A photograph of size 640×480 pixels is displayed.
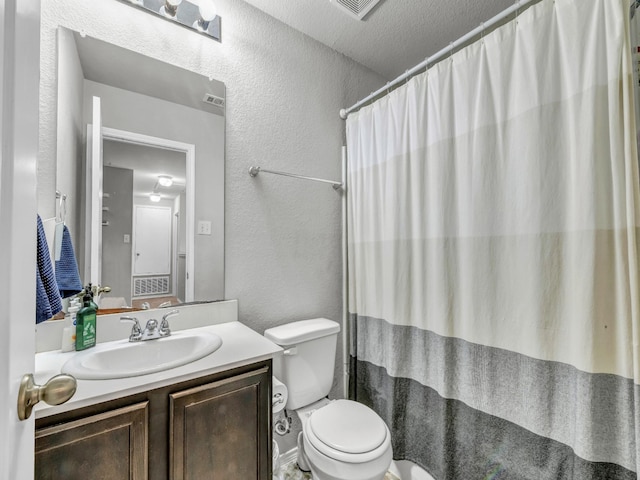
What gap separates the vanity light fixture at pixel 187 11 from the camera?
4.22 ft

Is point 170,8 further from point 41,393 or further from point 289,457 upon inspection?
point 289,457

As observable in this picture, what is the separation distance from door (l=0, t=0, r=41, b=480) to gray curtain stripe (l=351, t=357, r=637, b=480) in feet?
4.55

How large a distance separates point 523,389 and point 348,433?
2.31ft

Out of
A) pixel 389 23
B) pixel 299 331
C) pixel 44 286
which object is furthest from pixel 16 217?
pixel 389 23

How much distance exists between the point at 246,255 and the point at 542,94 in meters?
1.41

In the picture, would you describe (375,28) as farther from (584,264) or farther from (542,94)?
(584,264)

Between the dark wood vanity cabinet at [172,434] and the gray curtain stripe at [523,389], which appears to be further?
the gray curtain stripe at [523,389]

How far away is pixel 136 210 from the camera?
1.33 metres

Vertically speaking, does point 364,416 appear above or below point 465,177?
below

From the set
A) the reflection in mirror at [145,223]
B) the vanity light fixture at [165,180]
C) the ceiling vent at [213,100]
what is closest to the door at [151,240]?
the reflection in mirror at [145,223]

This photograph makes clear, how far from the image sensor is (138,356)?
1.09 metres

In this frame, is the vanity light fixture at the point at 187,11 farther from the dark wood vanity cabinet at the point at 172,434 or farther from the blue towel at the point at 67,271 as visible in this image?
the dark wood vanity cabinet at the point at 172,434

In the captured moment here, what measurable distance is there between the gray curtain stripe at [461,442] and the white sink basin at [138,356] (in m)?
0.99

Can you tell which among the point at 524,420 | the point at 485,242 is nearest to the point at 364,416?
the point at 524,420
